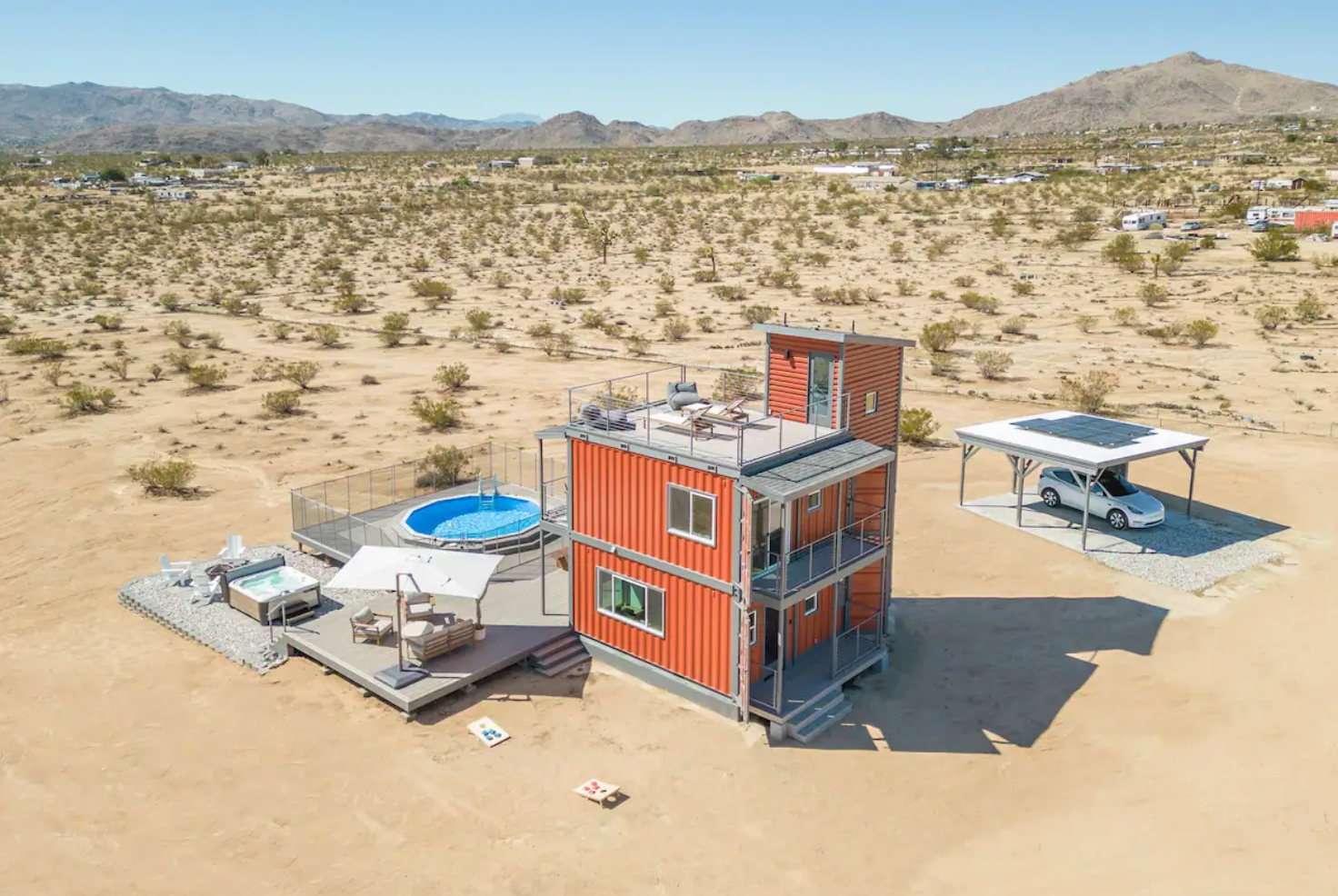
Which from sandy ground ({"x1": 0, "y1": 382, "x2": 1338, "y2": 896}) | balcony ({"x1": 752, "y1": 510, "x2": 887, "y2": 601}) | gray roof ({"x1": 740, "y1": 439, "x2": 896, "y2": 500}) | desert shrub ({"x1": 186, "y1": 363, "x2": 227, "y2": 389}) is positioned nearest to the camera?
sandy ground ({"x1": 0, "y1": 382, "x2": 1338, "y2": 896})

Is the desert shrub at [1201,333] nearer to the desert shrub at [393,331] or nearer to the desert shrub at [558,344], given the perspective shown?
the desert shrub at [558,344]

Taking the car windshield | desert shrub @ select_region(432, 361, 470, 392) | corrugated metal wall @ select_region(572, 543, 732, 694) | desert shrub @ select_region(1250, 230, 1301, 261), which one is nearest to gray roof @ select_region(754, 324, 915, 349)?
corrugated metal wall @ select_region(572, 543, 732, 694)

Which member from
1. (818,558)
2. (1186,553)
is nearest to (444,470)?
(818,558)

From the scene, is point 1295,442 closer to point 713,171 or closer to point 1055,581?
point 1055,581

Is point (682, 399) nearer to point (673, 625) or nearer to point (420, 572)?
point (673, 625)

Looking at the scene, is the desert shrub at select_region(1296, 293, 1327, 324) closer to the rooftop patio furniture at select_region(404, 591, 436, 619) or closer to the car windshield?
the car windshield

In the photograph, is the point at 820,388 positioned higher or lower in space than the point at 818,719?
higher

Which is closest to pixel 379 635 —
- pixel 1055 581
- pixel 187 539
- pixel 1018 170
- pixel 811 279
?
pixel 187 539
